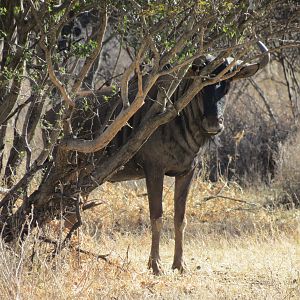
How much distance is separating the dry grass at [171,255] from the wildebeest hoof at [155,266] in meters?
0.09

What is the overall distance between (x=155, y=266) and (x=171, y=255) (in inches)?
45.6

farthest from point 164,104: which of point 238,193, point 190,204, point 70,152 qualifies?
point 238,193

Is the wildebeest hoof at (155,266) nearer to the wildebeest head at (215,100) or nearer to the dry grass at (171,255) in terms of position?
the dry grass at (171,255)

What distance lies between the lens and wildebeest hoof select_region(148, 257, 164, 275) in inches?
300

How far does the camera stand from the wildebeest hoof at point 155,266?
762 cm

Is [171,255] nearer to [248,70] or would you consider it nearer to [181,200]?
[181,200]

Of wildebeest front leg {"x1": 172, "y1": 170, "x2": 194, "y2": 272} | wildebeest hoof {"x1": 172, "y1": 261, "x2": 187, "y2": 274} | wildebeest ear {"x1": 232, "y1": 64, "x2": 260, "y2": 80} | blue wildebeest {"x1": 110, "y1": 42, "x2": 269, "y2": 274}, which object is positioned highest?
wildebeest ear {"x1": 232, "y1": 64, "x2": 260, "y2": 80}

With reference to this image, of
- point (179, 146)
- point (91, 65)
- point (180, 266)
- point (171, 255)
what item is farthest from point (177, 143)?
point (91, 65)

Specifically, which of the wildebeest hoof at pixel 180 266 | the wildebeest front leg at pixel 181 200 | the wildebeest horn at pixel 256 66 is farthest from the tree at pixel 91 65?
the wildebeest hoof at pixel 180 266

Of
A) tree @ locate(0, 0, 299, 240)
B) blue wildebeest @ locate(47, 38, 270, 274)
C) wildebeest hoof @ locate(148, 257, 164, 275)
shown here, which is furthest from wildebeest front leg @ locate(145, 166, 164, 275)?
tree @ locate(0, 0, 299, 240)

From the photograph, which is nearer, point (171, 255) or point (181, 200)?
point (181, 200)

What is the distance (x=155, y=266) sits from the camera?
25.2 feet

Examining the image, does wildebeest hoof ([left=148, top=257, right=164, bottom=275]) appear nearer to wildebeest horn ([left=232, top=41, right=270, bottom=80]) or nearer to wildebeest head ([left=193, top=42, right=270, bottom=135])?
wildebeest head ([left=193, top=42, right=270, bottom=135])

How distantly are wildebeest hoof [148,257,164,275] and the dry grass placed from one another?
0.09m
